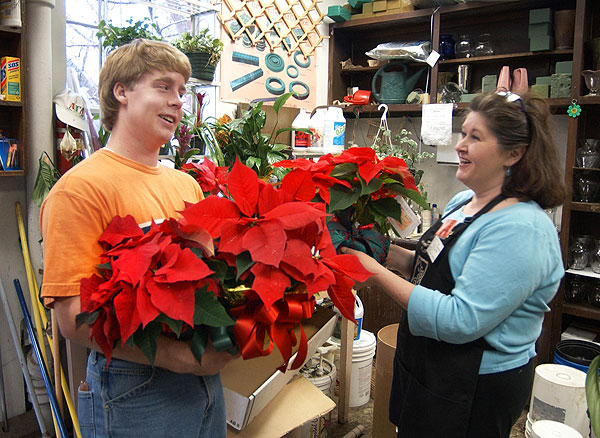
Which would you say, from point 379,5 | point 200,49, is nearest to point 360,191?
point 200,49

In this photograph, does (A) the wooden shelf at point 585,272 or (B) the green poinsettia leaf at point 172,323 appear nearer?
(B) the green poinsettia leaf at point 172,323

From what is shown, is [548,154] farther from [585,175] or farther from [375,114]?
[375,114]

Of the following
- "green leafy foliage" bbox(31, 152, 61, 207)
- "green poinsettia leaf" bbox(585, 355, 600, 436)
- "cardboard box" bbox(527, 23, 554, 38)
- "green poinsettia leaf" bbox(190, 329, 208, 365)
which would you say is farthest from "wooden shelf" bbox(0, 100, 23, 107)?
"cardboard box" bbox(527, 23, 554, 38)

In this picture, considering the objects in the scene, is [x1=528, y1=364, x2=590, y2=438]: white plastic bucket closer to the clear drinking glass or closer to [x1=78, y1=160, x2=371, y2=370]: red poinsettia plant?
[x1=78, y1=160, x2=371, y2=370]: red poinsettia plant

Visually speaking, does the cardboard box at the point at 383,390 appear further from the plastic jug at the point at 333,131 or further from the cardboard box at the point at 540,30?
the cardboard box at the point at 540,30

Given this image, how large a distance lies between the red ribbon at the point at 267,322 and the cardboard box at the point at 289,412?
93 cm

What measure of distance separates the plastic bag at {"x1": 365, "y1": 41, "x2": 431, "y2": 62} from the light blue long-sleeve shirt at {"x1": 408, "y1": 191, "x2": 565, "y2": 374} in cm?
242

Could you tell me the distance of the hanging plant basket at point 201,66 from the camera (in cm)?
268

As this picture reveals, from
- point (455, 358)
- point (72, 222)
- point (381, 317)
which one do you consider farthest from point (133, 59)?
point (381, 317)

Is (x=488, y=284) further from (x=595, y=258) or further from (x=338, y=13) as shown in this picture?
(x=338, y=13)

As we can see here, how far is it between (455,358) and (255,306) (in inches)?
30.2

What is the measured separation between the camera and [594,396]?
1.16 meters

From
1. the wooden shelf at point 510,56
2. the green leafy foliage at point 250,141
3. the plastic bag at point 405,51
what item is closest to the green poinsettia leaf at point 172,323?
the green leafy foliage at point 250,141

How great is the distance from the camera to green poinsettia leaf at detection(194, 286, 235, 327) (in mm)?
720
